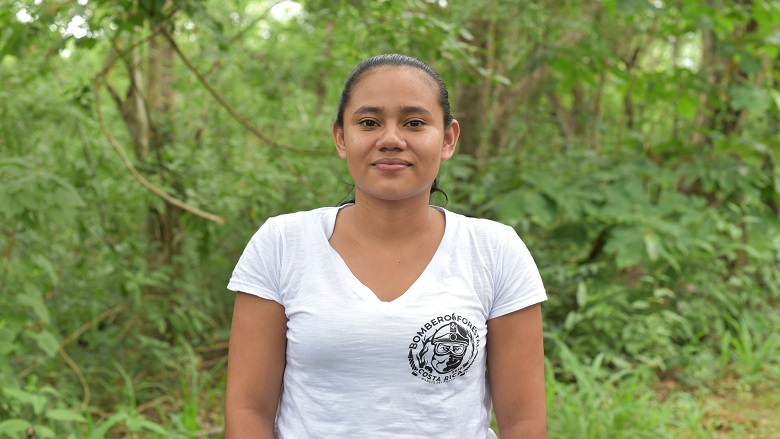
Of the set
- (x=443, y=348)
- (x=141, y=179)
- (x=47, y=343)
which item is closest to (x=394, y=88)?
(x=443, y=348)

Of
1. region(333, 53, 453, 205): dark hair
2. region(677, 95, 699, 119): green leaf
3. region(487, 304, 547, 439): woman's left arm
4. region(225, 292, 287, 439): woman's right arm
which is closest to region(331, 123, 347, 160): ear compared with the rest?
region(333, 53, 453, 205): dark hair

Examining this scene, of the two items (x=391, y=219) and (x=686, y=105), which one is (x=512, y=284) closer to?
(x=391, y=219)

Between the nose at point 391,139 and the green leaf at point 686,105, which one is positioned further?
the green leaf at point 686,105

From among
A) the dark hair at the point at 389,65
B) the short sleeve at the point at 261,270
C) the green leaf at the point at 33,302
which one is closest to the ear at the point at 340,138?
the dark hair at the point at 389,65

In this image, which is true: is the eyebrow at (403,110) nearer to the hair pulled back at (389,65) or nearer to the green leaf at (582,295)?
the hair pulled back at (389,65)

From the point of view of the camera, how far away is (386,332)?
4.99 ft

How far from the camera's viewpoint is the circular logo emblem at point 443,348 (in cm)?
153

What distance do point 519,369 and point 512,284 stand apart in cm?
17

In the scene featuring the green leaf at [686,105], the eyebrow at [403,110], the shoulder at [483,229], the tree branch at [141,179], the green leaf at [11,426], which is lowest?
the green leaf at [11,426]

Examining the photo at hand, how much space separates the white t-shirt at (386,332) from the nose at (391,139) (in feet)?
0.73

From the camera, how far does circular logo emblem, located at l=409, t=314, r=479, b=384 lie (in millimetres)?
1525

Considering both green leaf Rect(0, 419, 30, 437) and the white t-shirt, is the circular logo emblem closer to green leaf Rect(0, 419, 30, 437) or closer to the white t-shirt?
the white t-shirt

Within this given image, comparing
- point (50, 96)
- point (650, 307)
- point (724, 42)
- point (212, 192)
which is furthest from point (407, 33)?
point (650, 307)

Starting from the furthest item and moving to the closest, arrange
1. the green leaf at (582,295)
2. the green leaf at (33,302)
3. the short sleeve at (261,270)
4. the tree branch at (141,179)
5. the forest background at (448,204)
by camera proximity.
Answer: the green leaf at (582,295) < the forest background at (448,204) < the tree branch at (141,179) < the green leaf at (33,302) < the short sleeve at (261,270)
